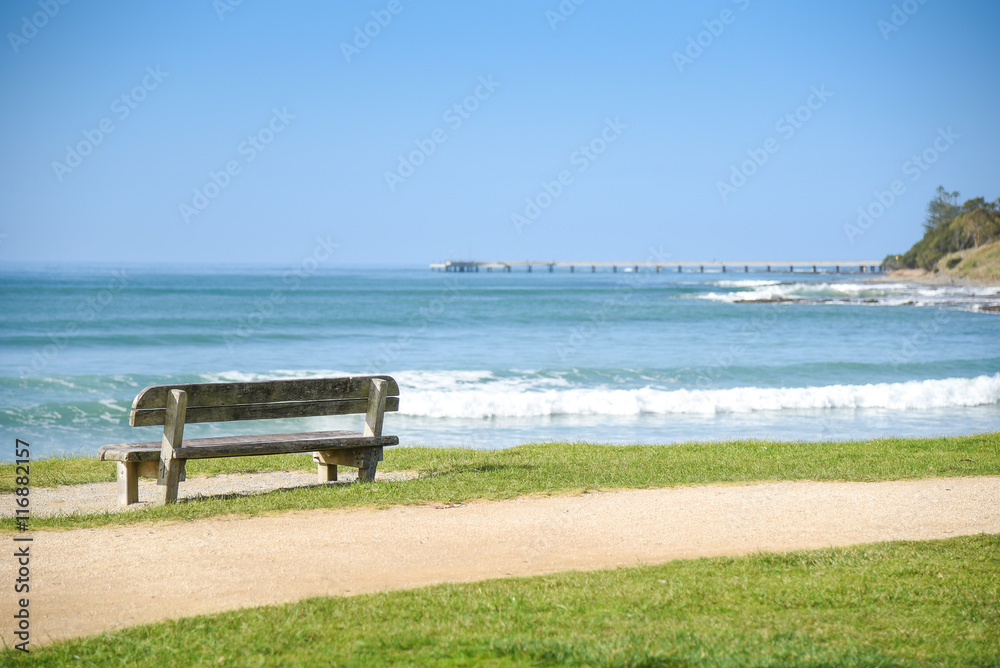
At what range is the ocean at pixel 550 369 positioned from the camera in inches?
621

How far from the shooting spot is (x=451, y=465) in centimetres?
988

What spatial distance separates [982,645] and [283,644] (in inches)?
131

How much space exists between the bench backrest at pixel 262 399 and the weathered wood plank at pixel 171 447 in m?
0.06

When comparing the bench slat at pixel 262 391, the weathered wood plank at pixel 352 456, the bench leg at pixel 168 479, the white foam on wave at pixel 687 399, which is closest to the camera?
the bench slat at pixel 262 391

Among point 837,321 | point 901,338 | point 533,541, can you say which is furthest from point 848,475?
point 837,321

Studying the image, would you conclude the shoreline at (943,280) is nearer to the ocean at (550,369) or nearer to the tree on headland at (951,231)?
the tree on headland at (951,231)

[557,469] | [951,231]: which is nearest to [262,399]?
[557,469]

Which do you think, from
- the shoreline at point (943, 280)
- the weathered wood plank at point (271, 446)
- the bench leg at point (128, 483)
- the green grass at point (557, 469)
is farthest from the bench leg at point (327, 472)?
the shoreline at point (943, 280)

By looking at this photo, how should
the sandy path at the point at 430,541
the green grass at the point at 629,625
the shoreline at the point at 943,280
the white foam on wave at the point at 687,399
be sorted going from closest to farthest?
the green grass at the point at 629,625
the sandy path at the point at 430,541
the white foam on wave at the point at 687,399
the shoreline at the point at 943,280

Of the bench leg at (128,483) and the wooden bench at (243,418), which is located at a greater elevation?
the wooden bench at (243,418)

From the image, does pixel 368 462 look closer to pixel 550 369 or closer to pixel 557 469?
pixel 557 469

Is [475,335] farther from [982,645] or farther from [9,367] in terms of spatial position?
[982,645]

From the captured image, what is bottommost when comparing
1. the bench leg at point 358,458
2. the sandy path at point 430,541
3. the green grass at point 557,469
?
the green grass at point 557,469

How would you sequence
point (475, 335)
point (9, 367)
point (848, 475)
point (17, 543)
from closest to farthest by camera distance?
1. point (17, 543)
2. point (848, 475)
3. point (9, 367)
4. point (475, 335)
